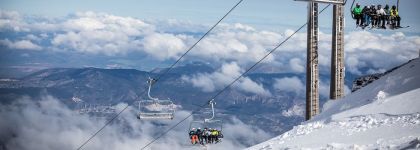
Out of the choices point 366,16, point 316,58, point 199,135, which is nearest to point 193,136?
point 199,135

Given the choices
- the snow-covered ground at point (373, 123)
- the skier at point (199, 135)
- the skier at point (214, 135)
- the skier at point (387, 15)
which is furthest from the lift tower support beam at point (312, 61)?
the skier at point (199, 135)

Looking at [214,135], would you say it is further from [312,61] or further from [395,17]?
[395,17]

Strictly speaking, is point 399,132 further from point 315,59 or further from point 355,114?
point 315,59

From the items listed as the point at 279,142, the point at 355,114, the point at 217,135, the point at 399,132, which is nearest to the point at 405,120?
the point at 399,132

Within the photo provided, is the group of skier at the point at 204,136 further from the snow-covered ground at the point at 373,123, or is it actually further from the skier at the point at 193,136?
the snow-covered ground at the point at 373,123

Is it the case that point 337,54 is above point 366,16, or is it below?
below

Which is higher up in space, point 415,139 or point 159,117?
point 415,139
